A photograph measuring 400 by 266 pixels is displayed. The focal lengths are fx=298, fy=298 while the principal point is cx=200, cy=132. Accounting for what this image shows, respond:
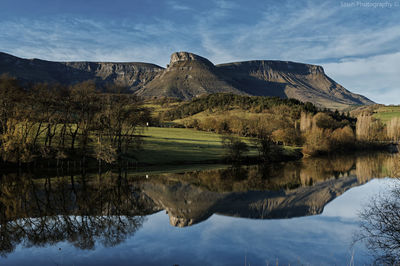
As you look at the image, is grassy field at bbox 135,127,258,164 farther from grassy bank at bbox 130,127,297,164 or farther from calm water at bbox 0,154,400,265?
calm water at bbox 0,154,400,265

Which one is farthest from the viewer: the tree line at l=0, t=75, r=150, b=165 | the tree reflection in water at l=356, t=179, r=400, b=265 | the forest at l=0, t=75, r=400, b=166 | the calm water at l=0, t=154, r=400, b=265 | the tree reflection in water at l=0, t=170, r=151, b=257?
the forest at l=0, t=75, r=400, b=166

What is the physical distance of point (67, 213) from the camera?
23844mm

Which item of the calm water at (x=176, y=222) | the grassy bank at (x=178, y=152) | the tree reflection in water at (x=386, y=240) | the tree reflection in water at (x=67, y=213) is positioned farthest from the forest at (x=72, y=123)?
the tree reflection in water at (x=386, y=240)

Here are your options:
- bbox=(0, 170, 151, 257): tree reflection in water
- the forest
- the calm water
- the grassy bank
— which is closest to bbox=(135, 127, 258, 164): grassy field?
the grassy bank

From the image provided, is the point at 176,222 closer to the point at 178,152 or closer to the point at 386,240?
the point at 386,240

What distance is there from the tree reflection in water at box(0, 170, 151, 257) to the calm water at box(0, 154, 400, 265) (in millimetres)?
67

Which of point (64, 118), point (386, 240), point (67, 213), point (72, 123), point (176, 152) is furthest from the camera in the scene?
point (176, 152)

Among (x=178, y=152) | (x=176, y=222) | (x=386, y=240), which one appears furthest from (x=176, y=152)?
(x=386, y=240)

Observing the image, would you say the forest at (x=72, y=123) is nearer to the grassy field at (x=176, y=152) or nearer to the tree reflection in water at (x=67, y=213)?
the grassy field at (x=176, y=152)

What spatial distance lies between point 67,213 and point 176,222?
880 centimetres

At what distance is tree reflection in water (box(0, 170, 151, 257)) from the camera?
1842 cm

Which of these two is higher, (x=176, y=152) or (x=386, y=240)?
(x=176, y=152)

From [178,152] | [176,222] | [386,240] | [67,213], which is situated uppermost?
[178,152]

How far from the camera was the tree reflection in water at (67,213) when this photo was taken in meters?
18.4
